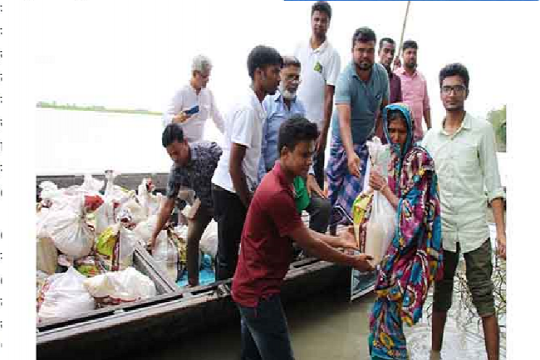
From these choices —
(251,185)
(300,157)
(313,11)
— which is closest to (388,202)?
(300,157)

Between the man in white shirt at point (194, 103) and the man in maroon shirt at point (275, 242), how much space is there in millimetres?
2066

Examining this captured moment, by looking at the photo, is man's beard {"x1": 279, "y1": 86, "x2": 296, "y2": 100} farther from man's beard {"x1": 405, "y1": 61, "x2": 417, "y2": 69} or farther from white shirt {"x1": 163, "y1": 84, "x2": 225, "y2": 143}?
man's beard {"x1": 405, "y1": 61, "x2": 417, "y2": 69}

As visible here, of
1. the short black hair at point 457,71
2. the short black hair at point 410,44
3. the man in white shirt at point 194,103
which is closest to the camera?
the short black hair at point 457,71

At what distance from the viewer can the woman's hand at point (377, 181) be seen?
2176 mm

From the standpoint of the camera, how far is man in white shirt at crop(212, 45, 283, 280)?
2416 millimetres

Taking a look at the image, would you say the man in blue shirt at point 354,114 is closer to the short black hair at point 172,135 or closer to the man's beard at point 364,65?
the man's beard at point 364,65

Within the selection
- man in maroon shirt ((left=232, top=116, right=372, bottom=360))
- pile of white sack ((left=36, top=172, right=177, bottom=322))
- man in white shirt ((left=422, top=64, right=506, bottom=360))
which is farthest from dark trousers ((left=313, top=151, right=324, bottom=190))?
man in maroon shirt ((left=232, top=116, right=372, bottom=360))

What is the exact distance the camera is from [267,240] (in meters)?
1.88

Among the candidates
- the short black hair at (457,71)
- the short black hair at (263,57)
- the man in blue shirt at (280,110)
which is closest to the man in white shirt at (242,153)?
the short black hair at (263,57)

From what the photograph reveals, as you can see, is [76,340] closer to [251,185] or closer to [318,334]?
Answer: [251,185]

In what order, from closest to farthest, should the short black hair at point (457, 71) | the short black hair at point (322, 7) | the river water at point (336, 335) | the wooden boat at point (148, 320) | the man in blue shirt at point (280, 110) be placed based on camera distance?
1. the wooden boat at point (148, 320)
2. the short black hair at point (457, 71)
3. the river water at point (336, 335)
4. the man in blue shirt at point (280, 110)
5. the short black hair at point (322, 7)

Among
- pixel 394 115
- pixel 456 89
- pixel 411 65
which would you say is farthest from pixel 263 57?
pixel 411 65

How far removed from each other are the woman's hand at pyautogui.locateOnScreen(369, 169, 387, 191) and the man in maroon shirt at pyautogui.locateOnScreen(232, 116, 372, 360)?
0.38 m

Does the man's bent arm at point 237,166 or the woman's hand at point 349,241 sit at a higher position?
the man's bent arm at point 237,166
